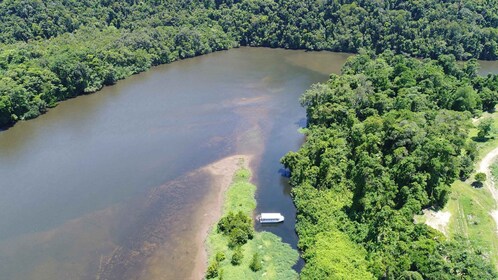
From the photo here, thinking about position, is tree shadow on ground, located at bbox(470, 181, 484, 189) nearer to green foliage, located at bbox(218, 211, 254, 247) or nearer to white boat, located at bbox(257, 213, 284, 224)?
white boat, located at bbox(257, 213, 284, 224)

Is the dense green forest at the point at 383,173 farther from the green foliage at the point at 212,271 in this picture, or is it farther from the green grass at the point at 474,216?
the green foliage at the point at 212,271

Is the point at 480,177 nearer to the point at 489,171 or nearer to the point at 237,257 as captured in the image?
the point at 489,171

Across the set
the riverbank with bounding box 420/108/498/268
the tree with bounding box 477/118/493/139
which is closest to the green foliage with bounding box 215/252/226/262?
the riverbank with bounding box 420/108/498/268

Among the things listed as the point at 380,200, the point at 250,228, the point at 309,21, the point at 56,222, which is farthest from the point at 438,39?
the point at 56,222

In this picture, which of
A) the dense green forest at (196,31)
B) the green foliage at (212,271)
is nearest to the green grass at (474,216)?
the green foliage at (212,271)

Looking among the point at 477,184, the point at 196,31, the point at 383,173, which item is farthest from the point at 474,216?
the point at 196,31
